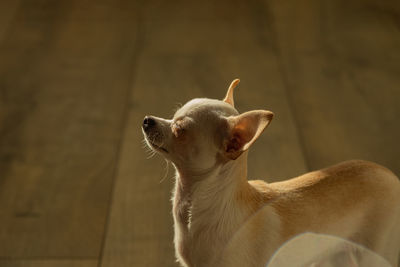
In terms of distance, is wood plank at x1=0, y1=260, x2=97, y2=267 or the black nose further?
wood plank at x1=0, y1=260, x2=97, y2=267

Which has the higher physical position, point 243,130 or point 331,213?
point 243,130

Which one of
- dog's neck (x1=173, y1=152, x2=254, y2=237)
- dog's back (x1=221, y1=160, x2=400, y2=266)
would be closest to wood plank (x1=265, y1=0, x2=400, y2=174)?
dog's back (x1=221, y1=160, x2=400, y2=266)

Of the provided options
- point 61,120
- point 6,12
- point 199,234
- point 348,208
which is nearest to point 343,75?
point 348,208

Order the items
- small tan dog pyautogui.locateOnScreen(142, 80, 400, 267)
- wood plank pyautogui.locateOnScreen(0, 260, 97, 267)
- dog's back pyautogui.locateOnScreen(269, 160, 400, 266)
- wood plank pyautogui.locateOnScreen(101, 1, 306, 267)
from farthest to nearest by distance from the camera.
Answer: wood plank pyautogui.locateOnScreen(101, 1, 306, 267), wood plank pyautogui.locateOnScreen(0, 260, 97, 267), dog's back pyautogui.locateOnScreen(269, 160, 400, 266), small tan dog pyautogui.locateOnScreen(142, 80, 400, 267)

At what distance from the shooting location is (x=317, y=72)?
2.91 metres

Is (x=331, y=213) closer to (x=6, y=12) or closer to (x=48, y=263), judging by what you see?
(x=48, y=263)

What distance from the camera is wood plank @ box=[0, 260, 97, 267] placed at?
1863mm

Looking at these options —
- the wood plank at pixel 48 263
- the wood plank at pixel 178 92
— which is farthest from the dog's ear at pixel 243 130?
the wood plank at pixel 48 263

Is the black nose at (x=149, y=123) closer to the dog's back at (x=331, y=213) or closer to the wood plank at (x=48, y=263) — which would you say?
the dog's back at (x=331, y=213)

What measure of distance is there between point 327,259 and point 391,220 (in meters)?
0.28

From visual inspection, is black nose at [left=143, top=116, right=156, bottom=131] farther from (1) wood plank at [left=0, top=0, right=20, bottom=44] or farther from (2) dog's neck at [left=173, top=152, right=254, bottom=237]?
(1) wood plank at [left=0, top=0, right=20, bottom=44]

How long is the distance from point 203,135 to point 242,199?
25cm

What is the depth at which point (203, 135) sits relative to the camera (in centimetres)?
142

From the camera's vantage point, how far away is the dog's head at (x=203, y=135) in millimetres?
1401
